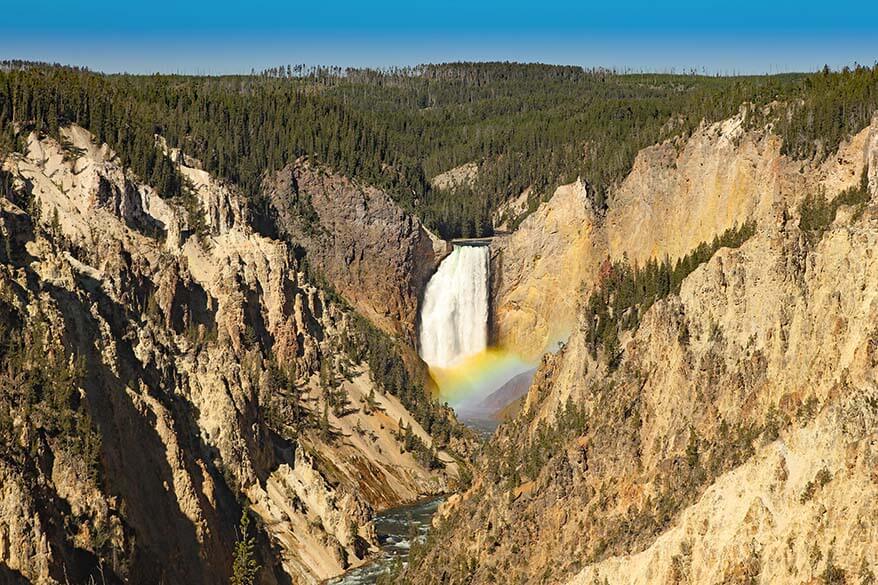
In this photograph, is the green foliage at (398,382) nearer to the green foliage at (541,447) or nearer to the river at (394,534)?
the river at (394,534)

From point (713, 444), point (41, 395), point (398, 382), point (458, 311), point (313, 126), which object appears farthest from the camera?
point (313, 126)

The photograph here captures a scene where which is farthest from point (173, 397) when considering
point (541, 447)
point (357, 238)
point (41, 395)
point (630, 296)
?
point (357, 238)

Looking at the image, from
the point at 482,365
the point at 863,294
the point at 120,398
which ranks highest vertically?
the point at 863,294

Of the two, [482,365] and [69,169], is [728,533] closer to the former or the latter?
[69,169]

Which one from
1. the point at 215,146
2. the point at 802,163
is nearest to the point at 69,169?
the point at 215,146

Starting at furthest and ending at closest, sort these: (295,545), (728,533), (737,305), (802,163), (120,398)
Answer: (802,163), (295,545), (120,398), (737,305), (728,533)

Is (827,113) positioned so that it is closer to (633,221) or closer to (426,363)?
(633,221)
